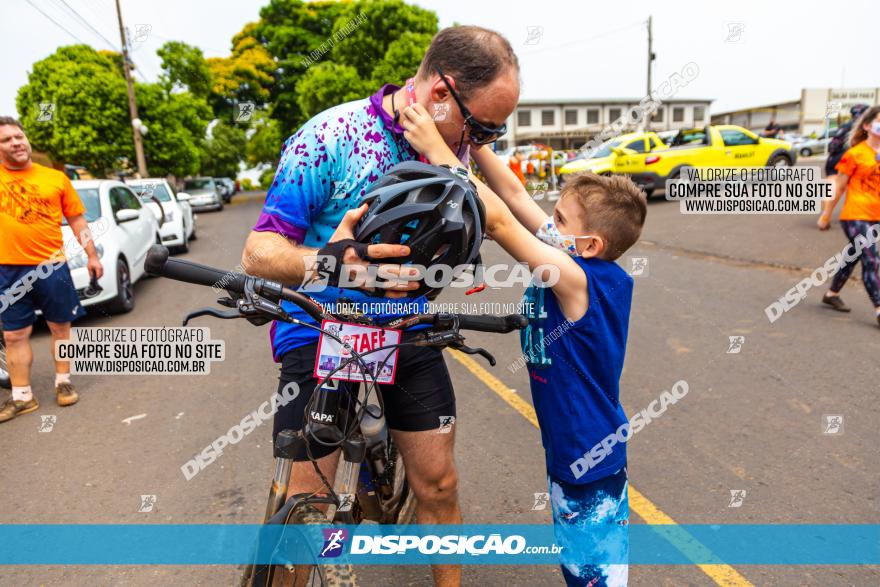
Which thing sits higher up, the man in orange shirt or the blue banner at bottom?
the man in orange shirt

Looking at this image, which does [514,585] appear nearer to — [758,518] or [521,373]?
[758,518]

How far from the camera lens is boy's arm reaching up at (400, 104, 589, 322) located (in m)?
1.63

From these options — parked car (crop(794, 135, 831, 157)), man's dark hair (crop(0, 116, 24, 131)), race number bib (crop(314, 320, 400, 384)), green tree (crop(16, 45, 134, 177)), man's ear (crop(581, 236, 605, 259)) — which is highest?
green tree (crop(16, 45, 134, 177))

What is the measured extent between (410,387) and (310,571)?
0.65 m

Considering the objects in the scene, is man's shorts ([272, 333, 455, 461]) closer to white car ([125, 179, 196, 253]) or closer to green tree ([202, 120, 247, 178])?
white car ([125, 179, 196, 253])

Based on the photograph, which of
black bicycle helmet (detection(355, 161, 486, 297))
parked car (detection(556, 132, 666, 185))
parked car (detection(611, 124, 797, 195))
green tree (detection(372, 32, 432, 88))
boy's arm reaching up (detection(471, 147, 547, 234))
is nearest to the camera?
black bicycle helmet (detection(355, 161, 486, 297))

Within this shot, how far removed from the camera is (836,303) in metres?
6.38

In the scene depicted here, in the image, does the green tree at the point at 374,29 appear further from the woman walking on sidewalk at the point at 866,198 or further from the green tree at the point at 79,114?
the woman walking on sidewalk at the point at 866,198

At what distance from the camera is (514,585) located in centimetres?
252

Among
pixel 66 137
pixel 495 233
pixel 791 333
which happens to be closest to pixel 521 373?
pixel 791 333

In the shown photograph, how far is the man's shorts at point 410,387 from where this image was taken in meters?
1.93

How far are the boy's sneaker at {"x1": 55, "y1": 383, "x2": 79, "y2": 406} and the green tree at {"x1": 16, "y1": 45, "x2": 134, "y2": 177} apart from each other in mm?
21456

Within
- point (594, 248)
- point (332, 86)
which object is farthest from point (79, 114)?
point (594, 248)

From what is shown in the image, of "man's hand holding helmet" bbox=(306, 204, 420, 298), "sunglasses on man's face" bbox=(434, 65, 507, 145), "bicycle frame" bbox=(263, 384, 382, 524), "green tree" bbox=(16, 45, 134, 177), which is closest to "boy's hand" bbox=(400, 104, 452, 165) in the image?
"sunglasses on man's face" bbox=(434, 65, 507, 145)
